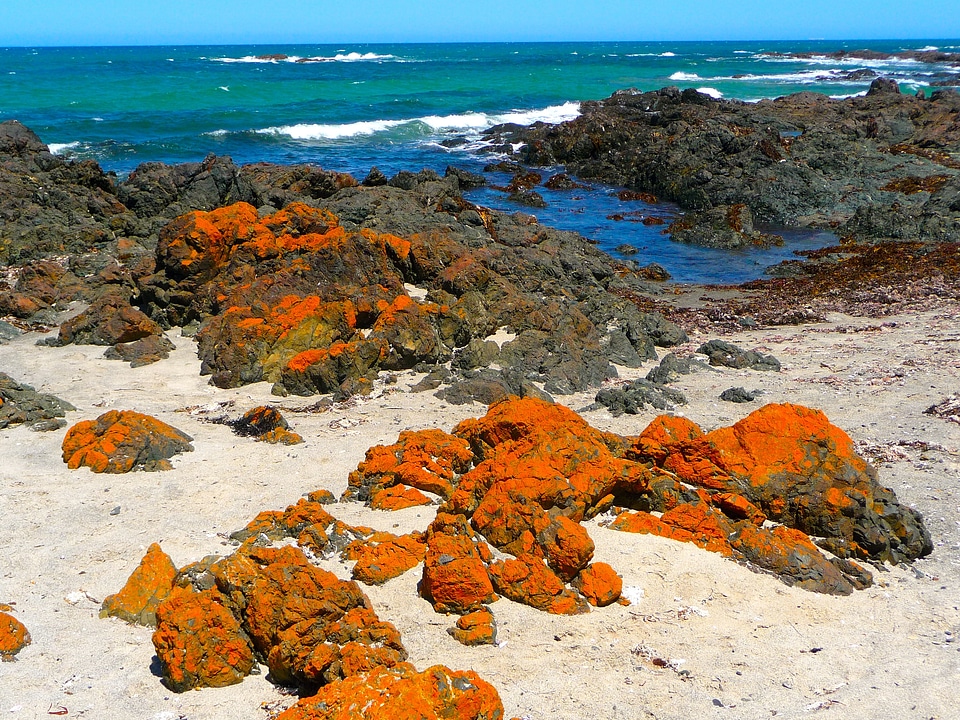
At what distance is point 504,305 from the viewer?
12.4 meters

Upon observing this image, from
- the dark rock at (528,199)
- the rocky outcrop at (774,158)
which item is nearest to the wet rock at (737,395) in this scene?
the rocky outcrop at (774,158)

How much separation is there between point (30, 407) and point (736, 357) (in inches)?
365

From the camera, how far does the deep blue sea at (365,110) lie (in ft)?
81.2

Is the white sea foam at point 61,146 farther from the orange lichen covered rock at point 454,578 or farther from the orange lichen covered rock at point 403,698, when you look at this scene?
the orange lichen covered rock at point 403,698

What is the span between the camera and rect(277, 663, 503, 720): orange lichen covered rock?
13.0ft

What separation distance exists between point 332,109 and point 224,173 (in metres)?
32.7

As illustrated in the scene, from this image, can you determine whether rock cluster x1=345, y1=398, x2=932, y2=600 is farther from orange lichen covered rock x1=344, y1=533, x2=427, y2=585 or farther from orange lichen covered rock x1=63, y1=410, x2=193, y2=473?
orange lichen covered rock x1=63, y1=410, x2=193, y2=473

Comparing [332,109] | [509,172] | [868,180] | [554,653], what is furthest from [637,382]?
[332,109]

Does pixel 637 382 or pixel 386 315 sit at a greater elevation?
pixel 386 315

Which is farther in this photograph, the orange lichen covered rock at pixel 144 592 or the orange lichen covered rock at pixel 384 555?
the orange lichen covered rock at pixel 384 555

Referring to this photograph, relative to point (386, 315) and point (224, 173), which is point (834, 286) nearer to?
point (386, 315)

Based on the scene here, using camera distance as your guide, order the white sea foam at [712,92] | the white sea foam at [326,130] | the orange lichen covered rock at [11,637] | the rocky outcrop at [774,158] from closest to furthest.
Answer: the orange lichen covered rock at [11,637] → the rocky outcrop at [774,158] → the white sea foam at [326,130] → the white sea foam at [712,92]

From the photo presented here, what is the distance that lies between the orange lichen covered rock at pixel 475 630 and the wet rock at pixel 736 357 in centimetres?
725

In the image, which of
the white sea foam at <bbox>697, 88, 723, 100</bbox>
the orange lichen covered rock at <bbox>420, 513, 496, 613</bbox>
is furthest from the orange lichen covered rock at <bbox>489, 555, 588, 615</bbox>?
the white sea foam at <bbox>697, 88, 723, 100</bbox>
